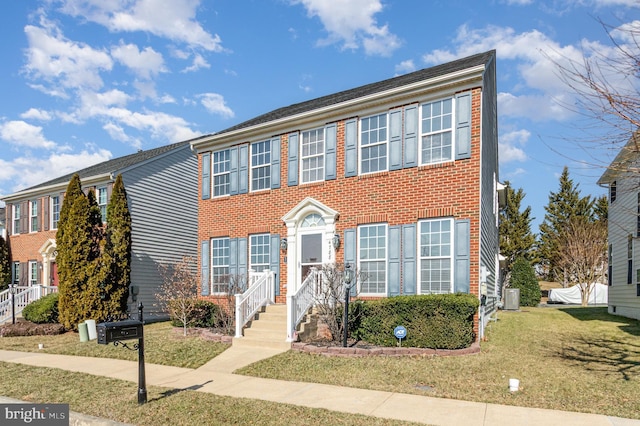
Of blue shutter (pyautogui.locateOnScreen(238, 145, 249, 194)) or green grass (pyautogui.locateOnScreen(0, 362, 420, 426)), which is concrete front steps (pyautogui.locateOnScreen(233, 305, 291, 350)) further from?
blue shutter (pyautogui.locateOnScreen(238, 145, 249, 194))

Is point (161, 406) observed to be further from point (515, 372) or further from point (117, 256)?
point (117, 256)

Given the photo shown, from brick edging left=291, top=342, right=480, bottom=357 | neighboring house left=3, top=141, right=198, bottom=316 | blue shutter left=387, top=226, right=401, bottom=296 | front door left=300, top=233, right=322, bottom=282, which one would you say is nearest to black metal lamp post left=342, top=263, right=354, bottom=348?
brick edging left=291, top=342, right=480, bottom=357

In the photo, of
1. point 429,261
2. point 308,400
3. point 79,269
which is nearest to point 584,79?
point 308,400

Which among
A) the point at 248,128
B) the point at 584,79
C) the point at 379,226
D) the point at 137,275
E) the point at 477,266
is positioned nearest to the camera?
the point at 584,79

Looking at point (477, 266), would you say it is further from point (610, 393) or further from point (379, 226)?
point (610, 393)

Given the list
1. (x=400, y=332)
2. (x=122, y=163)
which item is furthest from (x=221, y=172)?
(x=400, y=332)

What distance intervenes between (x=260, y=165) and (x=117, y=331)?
29.5ft

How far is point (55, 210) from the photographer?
71.7ft

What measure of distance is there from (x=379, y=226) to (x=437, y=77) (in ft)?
12.9

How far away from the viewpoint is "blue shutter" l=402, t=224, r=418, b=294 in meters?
11.8

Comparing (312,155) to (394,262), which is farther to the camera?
(312,155)

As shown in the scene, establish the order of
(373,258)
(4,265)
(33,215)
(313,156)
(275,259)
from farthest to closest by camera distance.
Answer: (33,215) < (4,265) < (275,259) < (313,156) < (373,258)

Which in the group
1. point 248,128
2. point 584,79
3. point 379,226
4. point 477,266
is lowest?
point 477,266

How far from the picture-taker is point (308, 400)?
23.0ft
